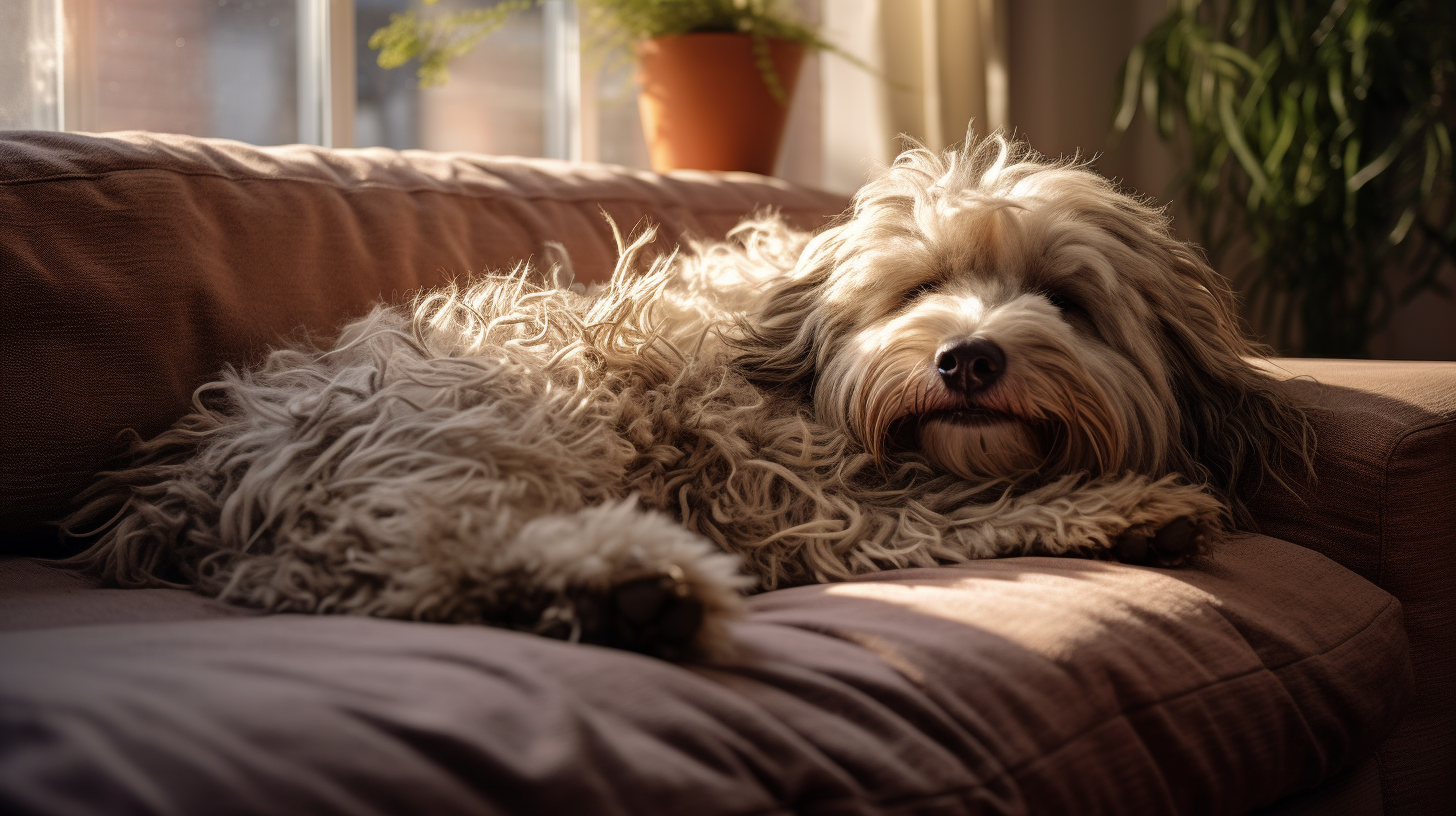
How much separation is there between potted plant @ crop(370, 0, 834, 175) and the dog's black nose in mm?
1639

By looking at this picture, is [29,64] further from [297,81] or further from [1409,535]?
[1409,535]

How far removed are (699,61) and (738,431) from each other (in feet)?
5.38

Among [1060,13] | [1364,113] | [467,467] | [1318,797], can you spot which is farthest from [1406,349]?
[467,467]

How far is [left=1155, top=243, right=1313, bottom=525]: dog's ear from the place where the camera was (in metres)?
1.65

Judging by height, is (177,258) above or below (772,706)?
above

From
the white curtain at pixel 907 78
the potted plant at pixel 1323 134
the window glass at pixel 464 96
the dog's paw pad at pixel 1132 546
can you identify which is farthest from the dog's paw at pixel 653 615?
the potted plant at pixel 1323 134

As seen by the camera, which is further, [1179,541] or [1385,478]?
[1385,478]

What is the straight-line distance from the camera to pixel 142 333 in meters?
1.52

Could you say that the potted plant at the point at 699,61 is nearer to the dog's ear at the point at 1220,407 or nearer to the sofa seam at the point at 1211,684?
the dog's ear at the point at 1220,407

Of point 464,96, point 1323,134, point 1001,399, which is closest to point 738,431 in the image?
point 1001,399

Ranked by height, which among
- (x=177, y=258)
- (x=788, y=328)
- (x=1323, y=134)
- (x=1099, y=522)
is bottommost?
(x=1099, y=522)

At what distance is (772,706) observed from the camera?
940 mm

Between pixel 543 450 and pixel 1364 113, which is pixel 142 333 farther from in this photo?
pixel 1364 113

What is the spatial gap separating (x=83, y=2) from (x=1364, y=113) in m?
3.43
